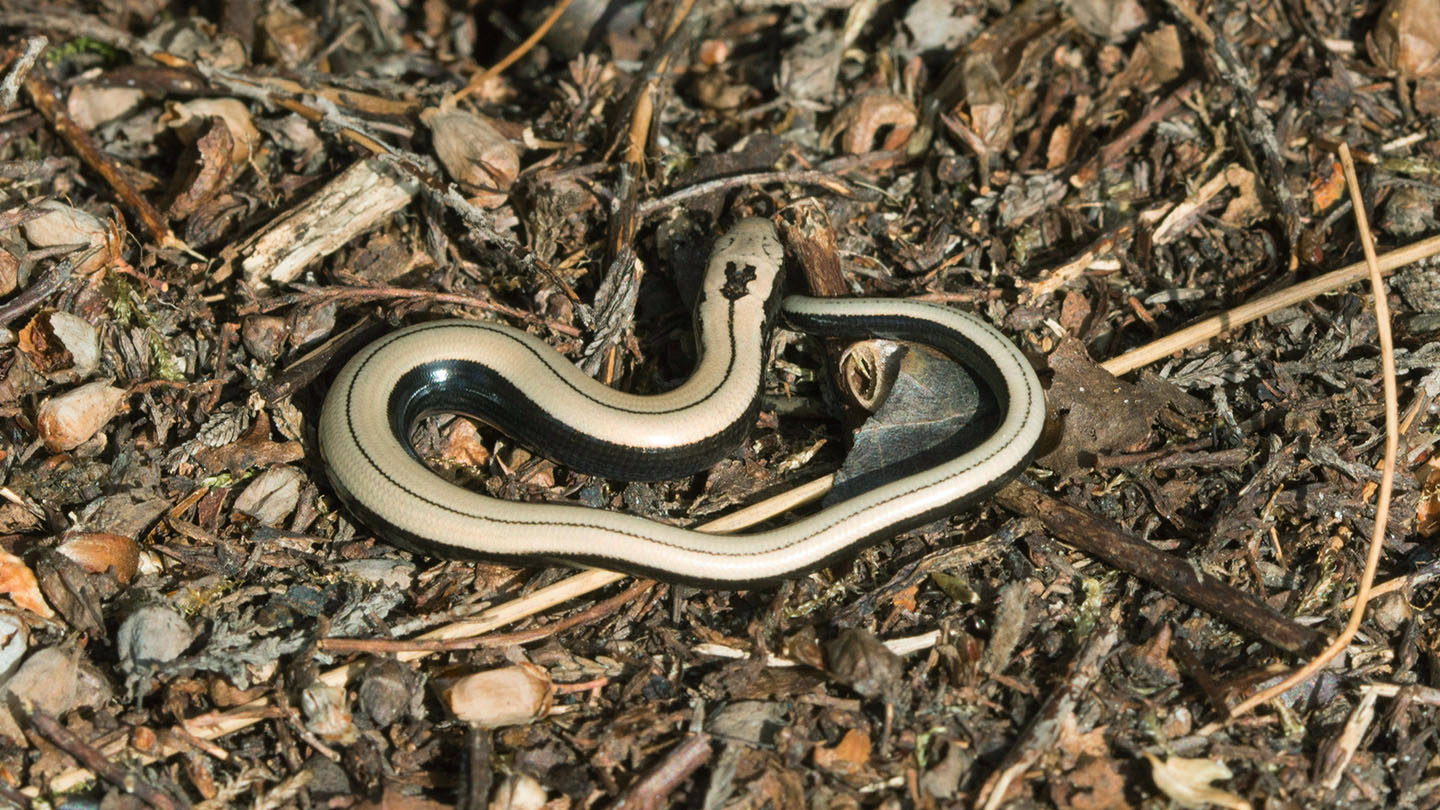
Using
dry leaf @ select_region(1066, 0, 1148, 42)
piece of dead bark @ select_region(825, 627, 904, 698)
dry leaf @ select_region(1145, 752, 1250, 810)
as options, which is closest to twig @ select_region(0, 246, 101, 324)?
piece of dead bark @ select_region(825, 627, 904, 698)

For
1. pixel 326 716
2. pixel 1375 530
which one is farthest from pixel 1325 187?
pixel 326 716

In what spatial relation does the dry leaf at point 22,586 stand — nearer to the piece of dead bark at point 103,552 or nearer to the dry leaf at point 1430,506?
the piece of dead bark at point 103,552

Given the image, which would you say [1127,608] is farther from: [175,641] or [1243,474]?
[175,641]

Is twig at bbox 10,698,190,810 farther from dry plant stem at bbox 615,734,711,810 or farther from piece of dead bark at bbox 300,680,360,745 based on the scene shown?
dry plant stem at bbox 615,734,711,810

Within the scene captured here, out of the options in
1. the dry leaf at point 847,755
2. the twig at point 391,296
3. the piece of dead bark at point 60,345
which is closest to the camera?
the dry leaf at point 847,755

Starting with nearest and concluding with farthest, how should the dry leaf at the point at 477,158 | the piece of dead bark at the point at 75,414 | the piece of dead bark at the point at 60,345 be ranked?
the piece of dead bark at the point at 75,414, the piece of dead bark at the point at 60,345, the dry leaf at the point at 477,158

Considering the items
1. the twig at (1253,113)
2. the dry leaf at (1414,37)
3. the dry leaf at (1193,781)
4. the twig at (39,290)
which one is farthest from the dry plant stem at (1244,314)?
the twig at (39,290)
